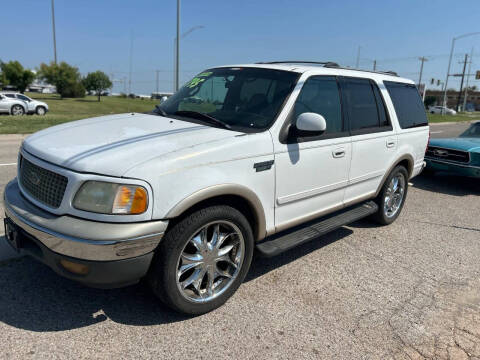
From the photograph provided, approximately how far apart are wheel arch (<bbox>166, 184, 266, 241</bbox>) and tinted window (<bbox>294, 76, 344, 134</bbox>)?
3.05ft

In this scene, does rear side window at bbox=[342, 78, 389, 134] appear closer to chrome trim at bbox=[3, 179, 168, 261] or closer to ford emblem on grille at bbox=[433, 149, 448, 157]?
A: chrome trim at bbox=[3, 179, 168, 261]

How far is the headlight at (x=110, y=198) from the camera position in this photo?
2.50 metres

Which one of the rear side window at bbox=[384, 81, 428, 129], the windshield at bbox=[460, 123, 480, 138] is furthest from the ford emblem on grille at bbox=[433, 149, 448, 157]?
the rear side window at bbox=[384, 81, 428, 129]

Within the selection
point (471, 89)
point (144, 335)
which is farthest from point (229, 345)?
point (471, 89)

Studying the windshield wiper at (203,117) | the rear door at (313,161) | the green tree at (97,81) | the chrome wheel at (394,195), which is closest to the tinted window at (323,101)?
the rear door at (313,161)

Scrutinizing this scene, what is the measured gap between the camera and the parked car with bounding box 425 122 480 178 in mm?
7500

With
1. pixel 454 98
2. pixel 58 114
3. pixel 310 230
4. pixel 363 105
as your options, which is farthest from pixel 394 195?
pixel 454 98

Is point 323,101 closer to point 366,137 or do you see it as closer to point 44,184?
point 366,137

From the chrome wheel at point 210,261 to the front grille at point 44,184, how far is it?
93 cm

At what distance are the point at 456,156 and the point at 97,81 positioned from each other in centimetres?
6396

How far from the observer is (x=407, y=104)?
5355 mm

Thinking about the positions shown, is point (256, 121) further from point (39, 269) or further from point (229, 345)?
point (39, 269)

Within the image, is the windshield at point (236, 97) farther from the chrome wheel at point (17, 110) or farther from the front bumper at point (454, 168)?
the chrome wheel at point (17, 110)

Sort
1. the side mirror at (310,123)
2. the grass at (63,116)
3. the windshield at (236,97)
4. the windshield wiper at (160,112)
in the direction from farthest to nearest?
the grass at (63,116) < the windshield wiper at (160,112) < the windshield at (236,97) < the side mirror at (310,123)
